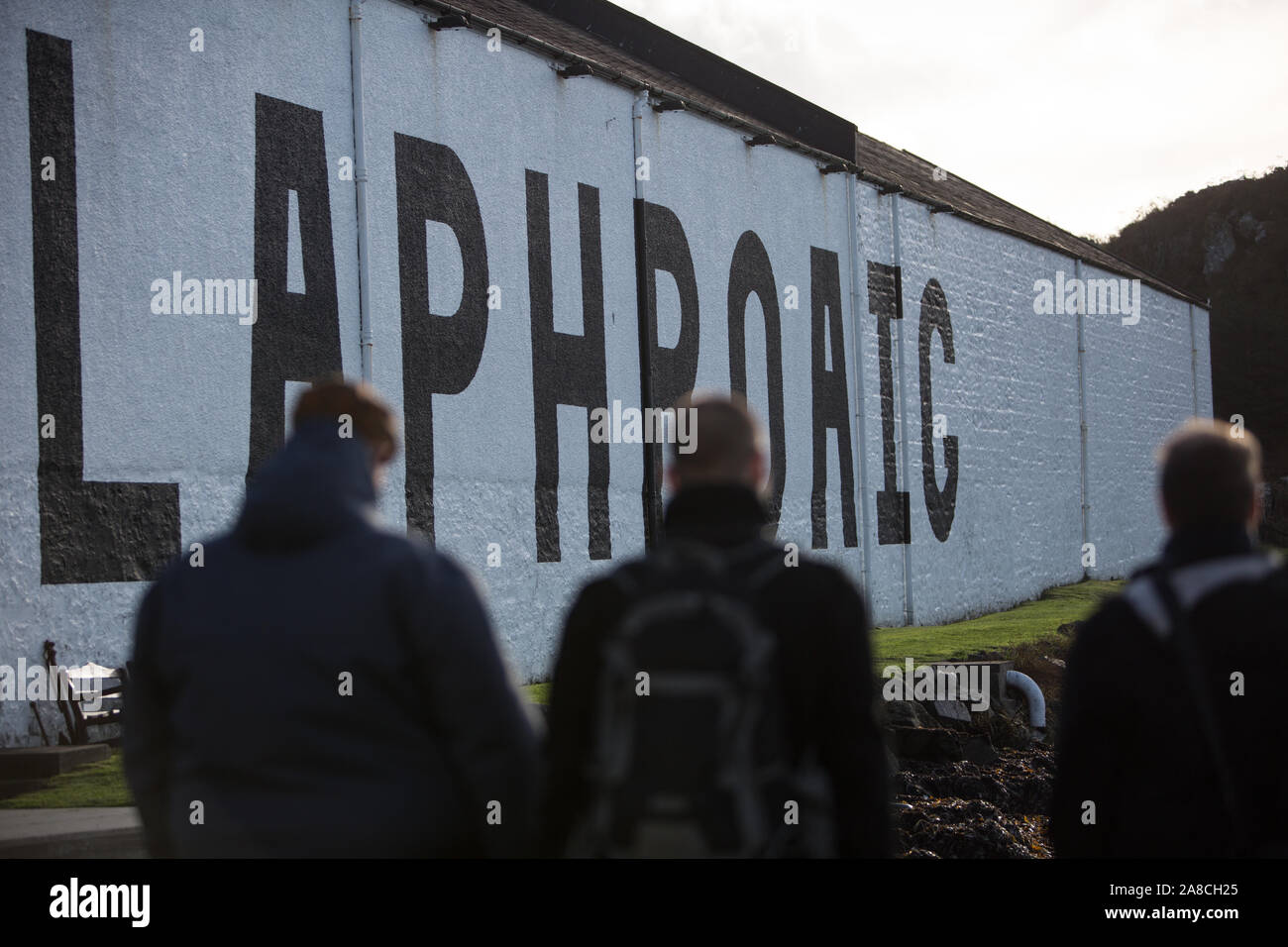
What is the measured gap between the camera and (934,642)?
17219 mm

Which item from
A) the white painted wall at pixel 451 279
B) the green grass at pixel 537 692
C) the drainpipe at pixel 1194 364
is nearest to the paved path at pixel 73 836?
the white painted wall at pixel 451 279

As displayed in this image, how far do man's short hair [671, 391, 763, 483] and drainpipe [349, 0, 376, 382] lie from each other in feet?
31.7

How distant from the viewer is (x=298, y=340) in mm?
11586

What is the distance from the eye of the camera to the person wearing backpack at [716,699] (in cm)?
254

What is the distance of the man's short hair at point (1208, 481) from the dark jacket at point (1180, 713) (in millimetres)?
46

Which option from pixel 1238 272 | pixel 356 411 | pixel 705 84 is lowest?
pixel 356 411

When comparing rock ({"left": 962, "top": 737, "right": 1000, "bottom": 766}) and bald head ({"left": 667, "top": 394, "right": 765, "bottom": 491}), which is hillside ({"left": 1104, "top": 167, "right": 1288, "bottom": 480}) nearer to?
rock ({"left": 962, "top": 737, "right": 1000, "bottom": 766})

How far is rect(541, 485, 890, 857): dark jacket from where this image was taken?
264cm

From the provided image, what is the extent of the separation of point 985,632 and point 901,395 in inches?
181

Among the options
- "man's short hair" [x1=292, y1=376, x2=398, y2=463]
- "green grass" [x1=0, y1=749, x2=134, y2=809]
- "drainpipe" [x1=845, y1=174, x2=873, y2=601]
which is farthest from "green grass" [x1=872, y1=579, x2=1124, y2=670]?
"man's short hair" [x1=292, y1=376, x2=398, y2=463]

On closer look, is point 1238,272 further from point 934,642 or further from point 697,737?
point 697,737

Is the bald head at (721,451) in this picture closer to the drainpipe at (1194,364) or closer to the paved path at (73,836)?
the paved path at (73,836)

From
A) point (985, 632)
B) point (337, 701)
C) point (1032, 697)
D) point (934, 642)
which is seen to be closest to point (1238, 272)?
point (985, 632)

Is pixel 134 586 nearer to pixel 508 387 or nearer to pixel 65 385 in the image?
pixel 65 385
